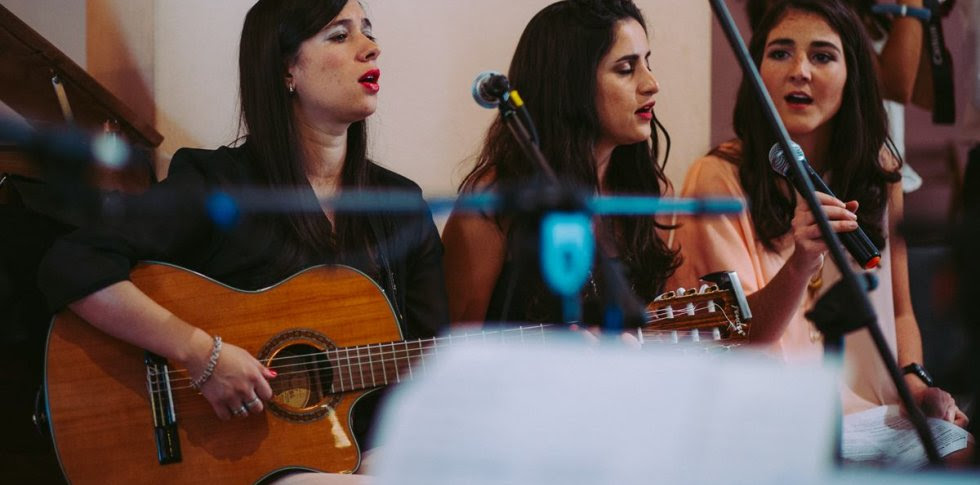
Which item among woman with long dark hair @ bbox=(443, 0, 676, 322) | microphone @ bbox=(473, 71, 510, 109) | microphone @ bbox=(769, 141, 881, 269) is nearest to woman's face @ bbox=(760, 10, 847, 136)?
woman with long dark hair @ bbox=(443, 0, 676, 322)

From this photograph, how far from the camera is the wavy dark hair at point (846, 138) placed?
2.51m

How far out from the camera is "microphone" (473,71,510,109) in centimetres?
162

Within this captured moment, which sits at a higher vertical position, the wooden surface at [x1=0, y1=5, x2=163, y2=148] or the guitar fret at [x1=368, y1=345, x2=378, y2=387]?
the wooden surface at [x1=0, y1=5, x2=163, y2=148]

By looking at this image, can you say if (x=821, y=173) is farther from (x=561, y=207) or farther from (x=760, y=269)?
(x=561, y=207)

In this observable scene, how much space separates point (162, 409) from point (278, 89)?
0.74 m

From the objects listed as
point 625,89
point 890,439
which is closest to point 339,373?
point 625,89

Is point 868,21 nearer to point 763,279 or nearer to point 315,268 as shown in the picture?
point 763,279

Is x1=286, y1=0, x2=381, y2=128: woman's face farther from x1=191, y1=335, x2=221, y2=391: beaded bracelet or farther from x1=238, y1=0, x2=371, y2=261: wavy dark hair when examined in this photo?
x1=191, y1=335, x2=221, y2=391: beaded bracelet

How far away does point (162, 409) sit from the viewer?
1.85m

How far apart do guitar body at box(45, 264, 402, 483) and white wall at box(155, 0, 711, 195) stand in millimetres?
738

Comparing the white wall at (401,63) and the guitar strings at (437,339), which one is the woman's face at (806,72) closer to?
the white wall at (401,63)

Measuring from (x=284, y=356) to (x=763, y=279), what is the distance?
3.77 feet

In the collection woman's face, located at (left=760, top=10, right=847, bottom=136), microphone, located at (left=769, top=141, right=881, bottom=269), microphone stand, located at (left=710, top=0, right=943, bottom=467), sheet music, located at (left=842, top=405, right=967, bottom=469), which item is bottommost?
sheet music, located at (left=842, top=405, right=967, bottom=469)

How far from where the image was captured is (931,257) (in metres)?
2.73
